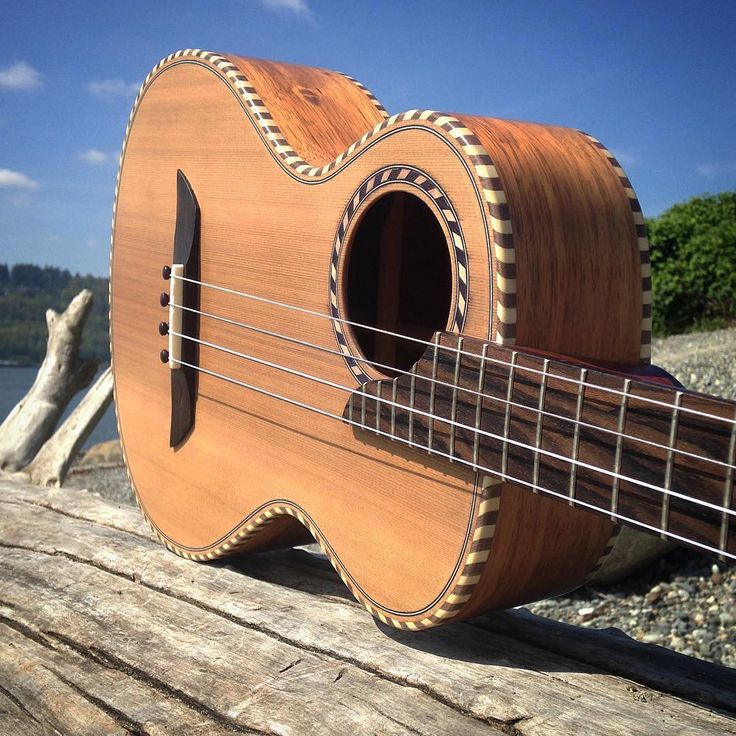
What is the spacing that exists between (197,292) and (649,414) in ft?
5.55

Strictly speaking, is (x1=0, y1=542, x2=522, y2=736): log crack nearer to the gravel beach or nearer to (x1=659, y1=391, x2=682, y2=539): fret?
(x1=659, y1=391, x2=682, y2=539): fret

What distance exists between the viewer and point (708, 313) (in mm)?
10656

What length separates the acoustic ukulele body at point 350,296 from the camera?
1788 millimetres

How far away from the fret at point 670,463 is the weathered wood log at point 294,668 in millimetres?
552

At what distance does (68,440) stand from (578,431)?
3.45 m

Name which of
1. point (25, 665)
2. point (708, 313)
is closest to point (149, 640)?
point (25, 665)

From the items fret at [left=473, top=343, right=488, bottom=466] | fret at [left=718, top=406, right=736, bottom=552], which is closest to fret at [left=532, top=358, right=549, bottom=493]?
fret at [left=473, top=343, right=488, bottom=466]

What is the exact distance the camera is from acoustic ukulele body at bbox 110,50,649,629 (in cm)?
179

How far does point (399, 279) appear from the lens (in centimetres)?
254

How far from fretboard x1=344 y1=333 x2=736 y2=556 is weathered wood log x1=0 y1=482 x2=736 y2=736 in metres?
0.53

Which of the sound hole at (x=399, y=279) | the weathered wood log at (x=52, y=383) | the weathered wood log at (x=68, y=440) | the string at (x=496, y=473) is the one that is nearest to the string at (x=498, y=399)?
the string at (x=496, y=473)

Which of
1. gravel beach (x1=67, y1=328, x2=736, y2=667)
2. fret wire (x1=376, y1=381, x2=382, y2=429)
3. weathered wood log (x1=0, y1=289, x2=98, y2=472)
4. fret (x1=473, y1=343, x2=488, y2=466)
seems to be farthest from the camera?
weathered wood log (x1=0, y1=289, x2=98, y2=472)

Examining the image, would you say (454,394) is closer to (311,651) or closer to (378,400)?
(378,400)

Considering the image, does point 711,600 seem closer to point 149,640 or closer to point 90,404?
point 149,640
